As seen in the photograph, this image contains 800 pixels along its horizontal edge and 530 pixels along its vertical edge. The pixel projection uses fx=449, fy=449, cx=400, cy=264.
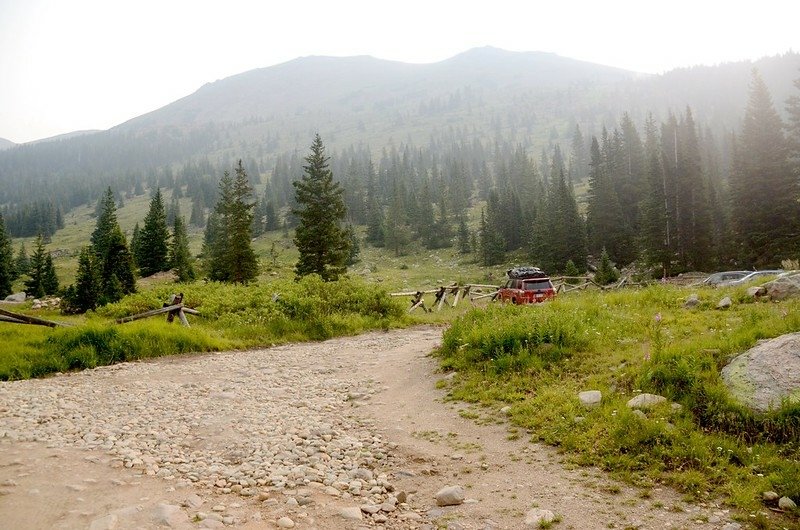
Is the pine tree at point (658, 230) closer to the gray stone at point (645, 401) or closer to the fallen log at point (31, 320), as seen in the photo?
the gray stone at point (645, 401)

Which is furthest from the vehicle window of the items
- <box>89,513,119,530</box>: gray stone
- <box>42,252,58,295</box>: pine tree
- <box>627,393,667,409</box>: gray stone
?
<box>42,252,58,295</box>: pine tree

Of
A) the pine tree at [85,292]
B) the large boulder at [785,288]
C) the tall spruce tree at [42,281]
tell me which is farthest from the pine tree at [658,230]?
the tall spruce tree at [42,281]

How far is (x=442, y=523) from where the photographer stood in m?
5.10

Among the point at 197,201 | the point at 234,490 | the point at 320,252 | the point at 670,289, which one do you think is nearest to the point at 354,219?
the point at 197,201

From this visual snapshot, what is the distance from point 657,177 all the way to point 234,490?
201ft

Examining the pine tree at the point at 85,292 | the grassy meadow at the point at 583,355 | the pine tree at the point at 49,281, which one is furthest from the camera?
the pine tree at the point at 49,281

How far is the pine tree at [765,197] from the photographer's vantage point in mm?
38781

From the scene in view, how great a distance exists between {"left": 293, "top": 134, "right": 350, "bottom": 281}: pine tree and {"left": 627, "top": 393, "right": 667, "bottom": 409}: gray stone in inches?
1221

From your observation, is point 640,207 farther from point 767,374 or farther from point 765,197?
point 767,374

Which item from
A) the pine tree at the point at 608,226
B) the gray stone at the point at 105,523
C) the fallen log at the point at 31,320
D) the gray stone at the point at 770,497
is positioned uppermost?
the fallen log at the point at 31,320

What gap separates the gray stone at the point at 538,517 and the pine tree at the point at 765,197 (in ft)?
145

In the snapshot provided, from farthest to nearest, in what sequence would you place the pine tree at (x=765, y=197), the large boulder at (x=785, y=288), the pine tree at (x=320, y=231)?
1. the pine tree at (x=765, y=197)
2. the pine tree at (x=320, y=231)
3. the large boulder at (x=785, y=288)

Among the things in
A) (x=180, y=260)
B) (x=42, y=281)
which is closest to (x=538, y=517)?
(x=180, y=260)

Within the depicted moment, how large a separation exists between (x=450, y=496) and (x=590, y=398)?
11.1 ft
